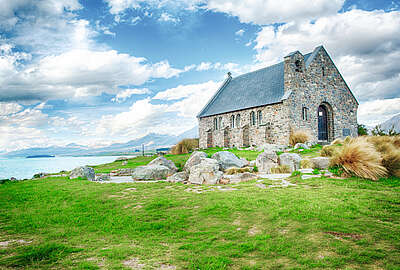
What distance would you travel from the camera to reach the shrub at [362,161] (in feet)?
26.1

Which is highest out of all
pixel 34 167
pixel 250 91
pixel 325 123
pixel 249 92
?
pixel 250 91

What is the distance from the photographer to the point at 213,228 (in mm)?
4715

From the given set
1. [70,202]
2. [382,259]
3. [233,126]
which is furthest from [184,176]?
[233,126]

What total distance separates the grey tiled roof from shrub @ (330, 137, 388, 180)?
17371mm

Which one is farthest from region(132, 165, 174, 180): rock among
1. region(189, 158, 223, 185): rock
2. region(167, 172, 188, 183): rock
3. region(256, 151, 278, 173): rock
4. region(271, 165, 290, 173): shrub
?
region(271, 165, 290, 173): shrub

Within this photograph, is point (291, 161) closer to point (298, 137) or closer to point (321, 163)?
point (321, 163)

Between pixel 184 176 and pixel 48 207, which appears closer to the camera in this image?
pixel 48 207

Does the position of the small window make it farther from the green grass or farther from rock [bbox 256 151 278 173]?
the green grass

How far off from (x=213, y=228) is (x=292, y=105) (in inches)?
896

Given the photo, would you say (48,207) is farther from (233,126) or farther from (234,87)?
(234,87)

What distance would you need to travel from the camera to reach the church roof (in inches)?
1094

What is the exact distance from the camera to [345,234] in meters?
4.07

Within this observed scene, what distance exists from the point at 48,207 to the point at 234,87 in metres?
33.3

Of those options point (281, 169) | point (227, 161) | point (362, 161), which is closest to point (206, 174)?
point (227, 161)
